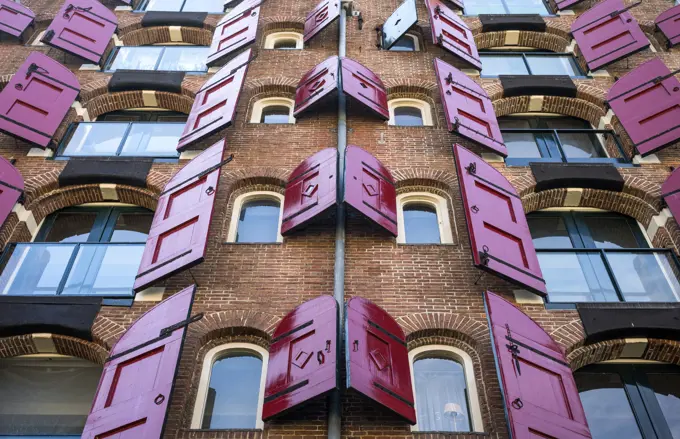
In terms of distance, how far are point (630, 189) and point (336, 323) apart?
725 cm

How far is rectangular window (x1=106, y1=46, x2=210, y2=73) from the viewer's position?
17.1 m

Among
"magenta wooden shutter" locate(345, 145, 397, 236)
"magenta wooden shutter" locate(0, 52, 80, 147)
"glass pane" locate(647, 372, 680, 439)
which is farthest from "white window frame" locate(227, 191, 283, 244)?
"glass pane" locate(647, 372, 680, 439)

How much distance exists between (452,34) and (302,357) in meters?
10.7

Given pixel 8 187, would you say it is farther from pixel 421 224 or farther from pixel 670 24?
pixel 670 24

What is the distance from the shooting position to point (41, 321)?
10.5m

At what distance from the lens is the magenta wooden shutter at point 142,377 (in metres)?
8.32

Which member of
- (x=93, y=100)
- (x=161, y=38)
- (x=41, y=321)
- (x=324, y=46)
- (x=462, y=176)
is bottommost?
(x=41, y=321)

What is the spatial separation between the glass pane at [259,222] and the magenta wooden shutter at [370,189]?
1.83 m

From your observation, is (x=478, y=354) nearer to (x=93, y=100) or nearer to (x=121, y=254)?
(x=121, y=254)

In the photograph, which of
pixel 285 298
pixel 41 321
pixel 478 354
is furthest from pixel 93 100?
pixel 478 354

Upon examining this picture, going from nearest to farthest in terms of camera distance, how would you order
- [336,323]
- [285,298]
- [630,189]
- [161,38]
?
[336,323]
[285,298]
[630,189]
[161,38]

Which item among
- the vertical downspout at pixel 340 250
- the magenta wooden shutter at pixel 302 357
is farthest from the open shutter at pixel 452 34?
the magenta wooden shutter at pixel 302 357

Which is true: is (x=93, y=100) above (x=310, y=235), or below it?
above

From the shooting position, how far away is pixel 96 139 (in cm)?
1453
